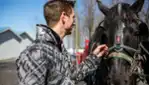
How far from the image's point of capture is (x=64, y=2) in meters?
3.30

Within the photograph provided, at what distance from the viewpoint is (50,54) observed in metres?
3.05

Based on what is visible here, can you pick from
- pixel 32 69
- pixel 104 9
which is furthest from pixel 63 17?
pixel 104 9

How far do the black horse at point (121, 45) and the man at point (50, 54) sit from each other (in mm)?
1469

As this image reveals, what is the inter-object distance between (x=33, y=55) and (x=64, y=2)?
0.61m

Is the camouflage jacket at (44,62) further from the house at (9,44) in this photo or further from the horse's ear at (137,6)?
the house at (9,44)

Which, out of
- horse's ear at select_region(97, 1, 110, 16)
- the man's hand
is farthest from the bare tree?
the man's hand

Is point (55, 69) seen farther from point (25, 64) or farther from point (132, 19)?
point (132, 19)

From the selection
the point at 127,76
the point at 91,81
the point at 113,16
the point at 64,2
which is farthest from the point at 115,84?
the point at 64,2

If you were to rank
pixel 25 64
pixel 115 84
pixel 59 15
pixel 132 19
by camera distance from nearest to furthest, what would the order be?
pixel 25 64 → pixel 59 15 → pixel 115 84 → pixel 132 19

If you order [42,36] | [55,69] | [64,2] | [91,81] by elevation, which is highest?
[64,2]

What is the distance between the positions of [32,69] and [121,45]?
2090mm

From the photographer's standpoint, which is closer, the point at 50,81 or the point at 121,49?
the point at 50,81

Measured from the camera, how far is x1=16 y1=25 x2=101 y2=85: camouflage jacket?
296cm

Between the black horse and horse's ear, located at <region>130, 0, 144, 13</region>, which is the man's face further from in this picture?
horse's ear, located at <region>130, 0, 144, 13</region>
